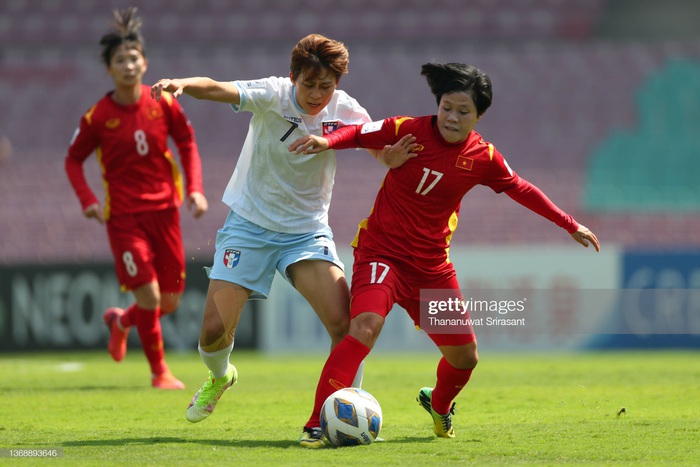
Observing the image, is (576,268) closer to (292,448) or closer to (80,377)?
(80,377)

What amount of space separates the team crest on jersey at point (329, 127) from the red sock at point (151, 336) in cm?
319

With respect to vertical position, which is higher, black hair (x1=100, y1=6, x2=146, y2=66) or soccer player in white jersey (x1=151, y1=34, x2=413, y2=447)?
black hair (x1=100, y1=6, x2=146, y2=66)

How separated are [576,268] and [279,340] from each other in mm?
3571

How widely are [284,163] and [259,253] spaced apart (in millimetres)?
492

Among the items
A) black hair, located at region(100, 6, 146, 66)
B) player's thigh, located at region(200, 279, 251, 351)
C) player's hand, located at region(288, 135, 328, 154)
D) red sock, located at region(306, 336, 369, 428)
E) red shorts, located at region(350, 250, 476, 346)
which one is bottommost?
red sock, located at region(306, 336, 369, 428)

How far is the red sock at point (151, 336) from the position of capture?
8375 millimetres

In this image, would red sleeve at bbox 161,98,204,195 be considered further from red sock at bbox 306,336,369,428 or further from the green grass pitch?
red sock at bbox 306,336,369,428

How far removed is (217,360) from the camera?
5938 millimetres

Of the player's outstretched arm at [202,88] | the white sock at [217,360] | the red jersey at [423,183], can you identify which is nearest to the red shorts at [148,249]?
the white sock at [217,360]

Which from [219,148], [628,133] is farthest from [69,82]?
[628,133]

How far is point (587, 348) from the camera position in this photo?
12.9 metres

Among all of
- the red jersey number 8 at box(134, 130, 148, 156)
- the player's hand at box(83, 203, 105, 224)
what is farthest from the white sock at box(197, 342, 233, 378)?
the red jersey number 8 at box(134, 130, 148, 156)

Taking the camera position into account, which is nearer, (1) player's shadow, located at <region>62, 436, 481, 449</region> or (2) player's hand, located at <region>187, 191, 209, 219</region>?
(1) player's shadow, located at <region>62, 436, 481, 449</region>

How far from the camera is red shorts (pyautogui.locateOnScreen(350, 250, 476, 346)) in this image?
5332 mm
